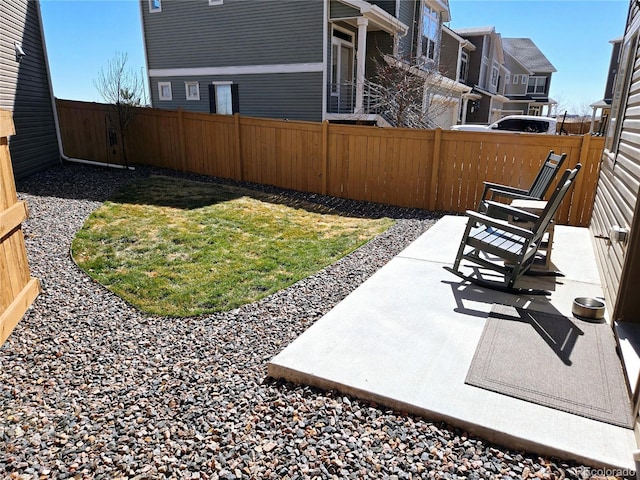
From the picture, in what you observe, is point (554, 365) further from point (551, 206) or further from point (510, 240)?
point (510, 240)

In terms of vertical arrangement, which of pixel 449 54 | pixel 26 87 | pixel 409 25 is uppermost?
pixel 409 25

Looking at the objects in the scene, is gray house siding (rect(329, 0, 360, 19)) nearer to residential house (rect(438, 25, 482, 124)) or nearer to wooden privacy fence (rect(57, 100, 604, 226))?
wooden privacy fence (rect(57, 100, 604, 226))

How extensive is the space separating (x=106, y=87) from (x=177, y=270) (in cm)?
817

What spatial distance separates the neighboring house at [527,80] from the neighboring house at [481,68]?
702 centimetres

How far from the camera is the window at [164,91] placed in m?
15.9

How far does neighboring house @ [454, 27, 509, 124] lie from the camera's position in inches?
921

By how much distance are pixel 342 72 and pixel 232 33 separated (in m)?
3.76

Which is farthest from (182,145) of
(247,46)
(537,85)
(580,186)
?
(537,85)

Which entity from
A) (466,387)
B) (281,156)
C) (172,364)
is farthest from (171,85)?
(466,387)

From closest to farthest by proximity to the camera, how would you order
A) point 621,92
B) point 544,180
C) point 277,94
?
1. point 621,92
2. point 544,180
3. point 277,94

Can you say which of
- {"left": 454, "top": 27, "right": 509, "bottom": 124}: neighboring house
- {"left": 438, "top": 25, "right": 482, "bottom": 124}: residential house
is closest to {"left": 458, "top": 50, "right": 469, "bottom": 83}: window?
{"left": 438, "top": 25, "right": 482, "bottom": 124}: residential house

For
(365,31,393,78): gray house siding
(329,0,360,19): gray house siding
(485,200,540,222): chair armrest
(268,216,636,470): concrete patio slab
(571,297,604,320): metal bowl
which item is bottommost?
(268,216,636,470): concrete patio slab

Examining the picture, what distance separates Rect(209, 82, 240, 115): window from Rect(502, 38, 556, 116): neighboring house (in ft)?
83.0

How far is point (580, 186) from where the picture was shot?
22.9 ft
